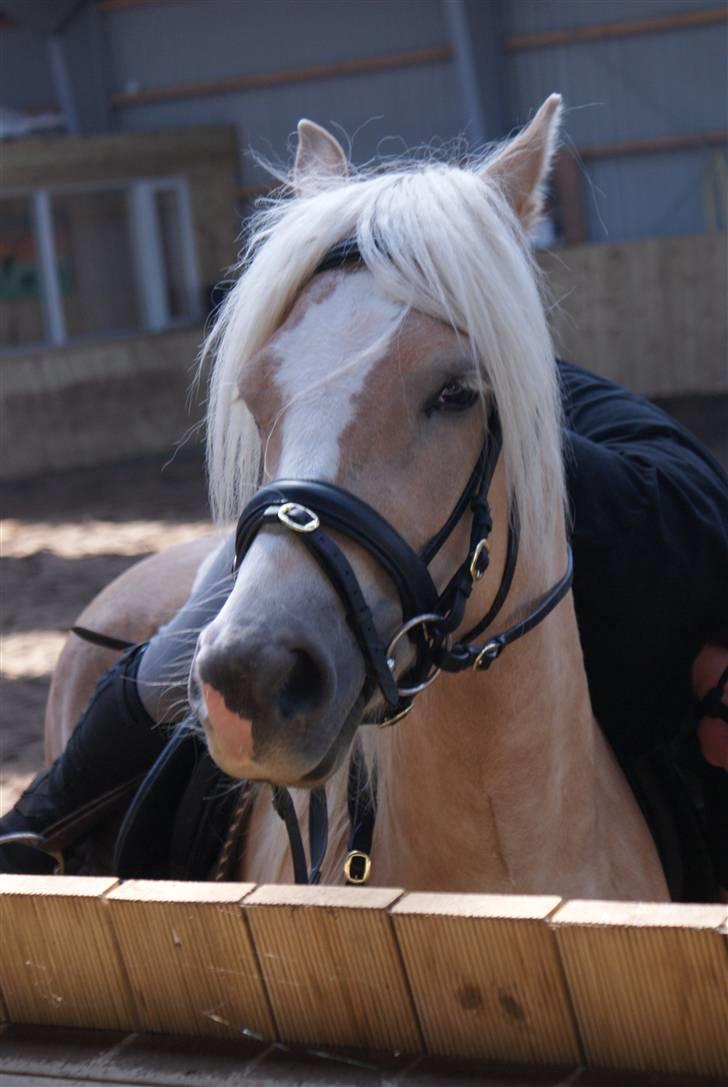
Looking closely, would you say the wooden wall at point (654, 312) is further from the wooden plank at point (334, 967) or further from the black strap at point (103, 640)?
the wooden plank at point (334, 967)

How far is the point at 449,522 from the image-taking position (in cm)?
180

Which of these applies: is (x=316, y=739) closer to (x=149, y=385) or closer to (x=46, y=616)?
(x=46, y=616)

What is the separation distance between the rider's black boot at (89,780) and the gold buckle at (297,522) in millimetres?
1079

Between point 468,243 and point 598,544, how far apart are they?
→ 2.22 ft

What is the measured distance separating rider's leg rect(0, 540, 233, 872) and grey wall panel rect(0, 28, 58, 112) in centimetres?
1421

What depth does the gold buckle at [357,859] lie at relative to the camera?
2.08m

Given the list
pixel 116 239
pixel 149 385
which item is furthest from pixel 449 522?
pixel 116 239

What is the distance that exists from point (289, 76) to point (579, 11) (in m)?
3.19

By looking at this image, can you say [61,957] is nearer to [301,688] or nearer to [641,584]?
[301,688]

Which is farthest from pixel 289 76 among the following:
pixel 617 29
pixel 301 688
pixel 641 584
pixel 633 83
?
pixel 301 688

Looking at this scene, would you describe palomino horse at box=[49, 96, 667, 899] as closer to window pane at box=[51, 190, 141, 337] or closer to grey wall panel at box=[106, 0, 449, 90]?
grey wall panel at box=[106, 0, 449, 90]

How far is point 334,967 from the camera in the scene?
1420 mm

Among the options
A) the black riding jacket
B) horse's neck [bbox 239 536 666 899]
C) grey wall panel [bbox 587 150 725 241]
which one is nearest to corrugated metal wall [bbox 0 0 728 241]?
grey wall panel [bbox 587 150 725 241]

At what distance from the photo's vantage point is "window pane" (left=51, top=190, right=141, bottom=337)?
14680mm
